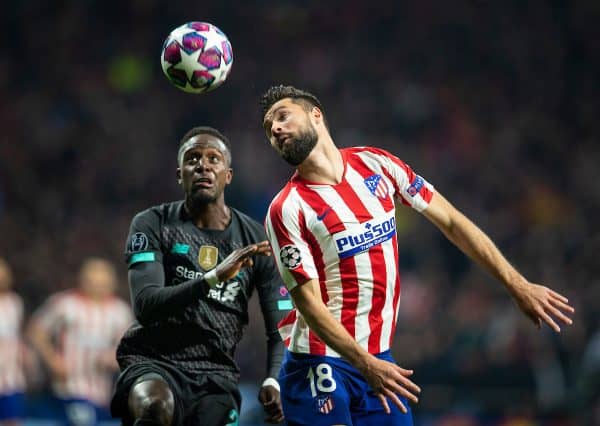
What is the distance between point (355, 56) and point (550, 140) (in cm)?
383

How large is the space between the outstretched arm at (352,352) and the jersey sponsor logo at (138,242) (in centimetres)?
106

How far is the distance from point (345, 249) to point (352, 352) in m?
0.60

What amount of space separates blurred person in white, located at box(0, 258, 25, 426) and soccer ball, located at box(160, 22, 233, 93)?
5.93 m

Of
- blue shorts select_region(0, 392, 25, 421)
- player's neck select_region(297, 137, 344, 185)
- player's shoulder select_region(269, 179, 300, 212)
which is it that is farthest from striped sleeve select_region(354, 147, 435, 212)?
blue shorts select_region(0, 392, 25, 421)

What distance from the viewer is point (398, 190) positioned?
494cm

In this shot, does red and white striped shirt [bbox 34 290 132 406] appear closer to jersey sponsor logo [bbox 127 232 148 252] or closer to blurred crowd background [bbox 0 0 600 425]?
blurred crowd background [bbox 0 0 600 425]

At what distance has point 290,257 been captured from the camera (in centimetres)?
454

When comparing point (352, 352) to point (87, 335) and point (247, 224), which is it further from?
point (87, 335)

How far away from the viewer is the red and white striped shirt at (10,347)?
10.7 metres

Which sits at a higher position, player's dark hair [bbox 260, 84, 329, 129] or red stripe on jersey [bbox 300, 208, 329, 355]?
player's dark hair [bbox 260, 84, 329, 129]

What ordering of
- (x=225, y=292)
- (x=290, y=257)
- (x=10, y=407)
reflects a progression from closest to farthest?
1. (x=290, y=257)
2. (x=225, y=292)
3. (x=10, y=407)

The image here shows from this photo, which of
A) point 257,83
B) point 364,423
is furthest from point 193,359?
point 257,83

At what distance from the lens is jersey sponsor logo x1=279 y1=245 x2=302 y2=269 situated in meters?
4.52

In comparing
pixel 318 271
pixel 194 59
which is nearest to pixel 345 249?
pixel 318 271
